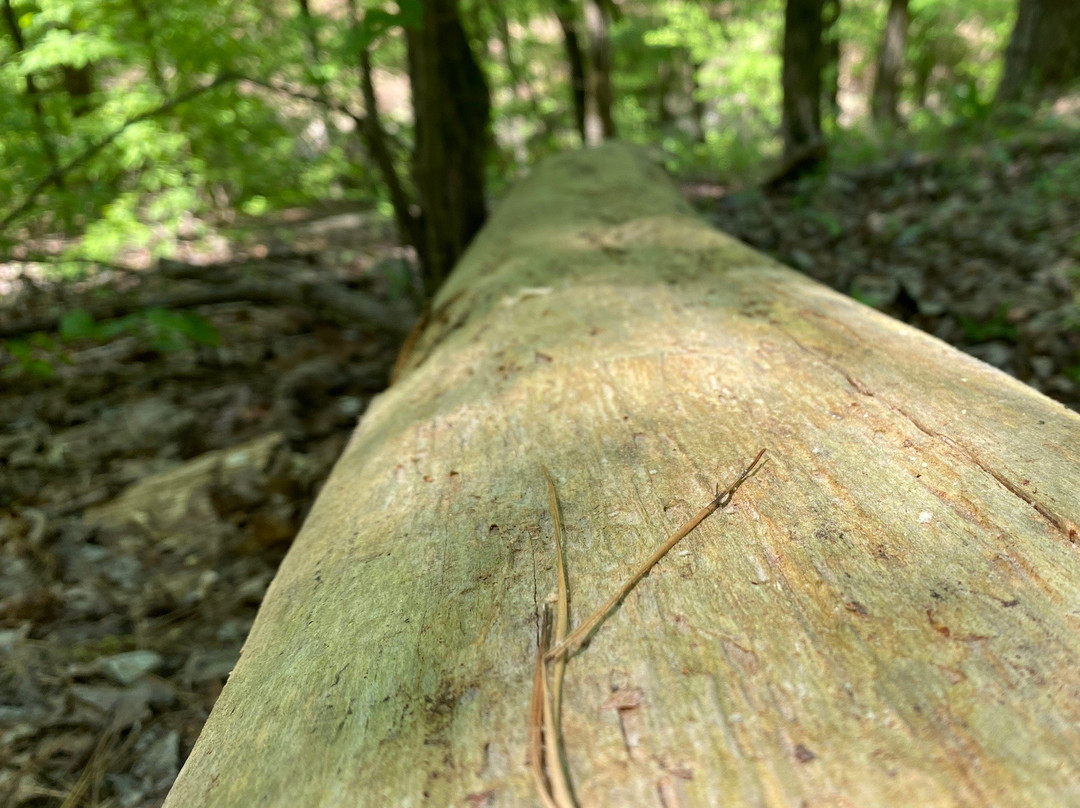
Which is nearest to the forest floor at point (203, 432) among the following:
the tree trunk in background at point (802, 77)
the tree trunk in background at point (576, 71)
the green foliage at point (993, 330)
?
the green foliage at point (993, 330)

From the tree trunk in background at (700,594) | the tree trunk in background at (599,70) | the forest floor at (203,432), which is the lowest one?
the forest floor at (203,432)

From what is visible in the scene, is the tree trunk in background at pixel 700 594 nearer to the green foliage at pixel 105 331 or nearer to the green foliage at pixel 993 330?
the green foliage at pixel 105 331

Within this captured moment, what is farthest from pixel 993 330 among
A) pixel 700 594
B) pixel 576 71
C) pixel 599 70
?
pixel 576 71

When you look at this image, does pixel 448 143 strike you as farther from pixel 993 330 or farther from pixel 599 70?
pixel 599 70

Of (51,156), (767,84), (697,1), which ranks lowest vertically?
(51,156)

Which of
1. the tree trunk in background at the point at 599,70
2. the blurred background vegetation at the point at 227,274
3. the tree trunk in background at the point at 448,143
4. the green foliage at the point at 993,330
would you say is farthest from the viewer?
the tree trunk in background at the point at 599,70

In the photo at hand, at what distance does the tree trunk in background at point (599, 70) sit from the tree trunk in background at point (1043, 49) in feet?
12.6

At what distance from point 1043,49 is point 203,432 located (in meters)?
6.96

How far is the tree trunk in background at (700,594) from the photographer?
0.57 meters

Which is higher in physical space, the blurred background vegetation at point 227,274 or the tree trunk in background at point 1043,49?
the tree trunk in background at point 1043,49

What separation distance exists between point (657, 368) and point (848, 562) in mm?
561

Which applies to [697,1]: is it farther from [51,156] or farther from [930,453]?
[930,453]

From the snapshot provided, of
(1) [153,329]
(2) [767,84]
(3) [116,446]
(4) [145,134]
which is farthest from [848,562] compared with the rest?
(2) [767,84]

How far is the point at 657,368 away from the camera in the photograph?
122 cm
